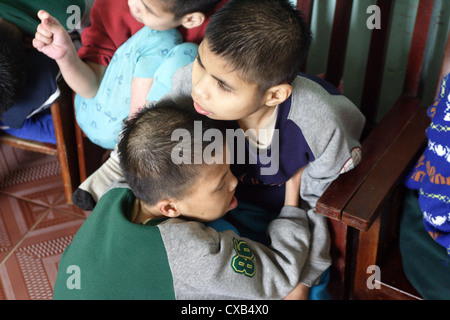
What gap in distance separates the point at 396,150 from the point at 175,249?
63 cm

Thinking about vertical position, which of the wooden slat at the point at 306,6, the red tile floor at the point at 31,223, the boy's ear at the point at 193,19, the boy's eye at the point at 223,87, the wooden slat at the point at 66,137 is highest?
the wooden slat at the point at 306,6

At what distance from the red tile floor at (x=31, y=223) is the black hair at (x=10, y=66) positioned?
53 cm

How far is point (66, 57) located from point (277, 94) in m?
0.67

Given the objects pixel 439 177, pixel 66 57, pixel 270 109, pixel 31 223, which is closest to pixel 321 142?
pixel 270 109

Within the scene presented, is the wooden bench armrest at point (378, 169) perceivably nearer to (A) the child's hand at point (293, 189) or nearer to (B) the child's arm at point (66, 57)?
(A) the child's hand at point (293, 189)

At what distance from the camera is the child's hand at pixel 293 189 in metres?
1.34

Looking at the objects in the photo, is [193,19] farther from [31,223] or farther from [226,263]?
[31,223]

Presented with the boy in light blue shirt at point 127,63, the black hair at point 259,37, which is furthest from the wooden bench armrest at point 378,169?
the boy in light blue shirt at point 127,63

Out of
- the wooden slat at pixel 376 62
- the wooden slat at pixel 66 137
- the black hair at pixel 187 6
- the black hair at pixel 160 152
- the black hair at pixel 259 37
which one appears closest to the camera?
the black hair at pixel 259 37

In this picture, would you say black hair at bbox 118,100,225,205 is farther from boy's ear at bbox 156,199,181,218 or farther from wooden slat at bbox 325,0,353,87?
wooden slat at bbox 325,0,353,87

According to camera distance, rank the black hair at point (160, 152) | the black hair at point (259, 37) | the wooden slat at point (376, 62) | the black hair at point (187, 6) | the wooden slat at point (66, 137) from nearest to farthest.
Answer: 1. the black hair at point (259, 37)
2. the black hair at point (160, 152)
3. the black hair at point (187, 6)
4. the wooden slat at point (376, 62)
5. the wooden slat at point (66, 137)

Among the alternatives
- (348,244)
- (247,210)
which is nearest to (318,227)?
(348,244)

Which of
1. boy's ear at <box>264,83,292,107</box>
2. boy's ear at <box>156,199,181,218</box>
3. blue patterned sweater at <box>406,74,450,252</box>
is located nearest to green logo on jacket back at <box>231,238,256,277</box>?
boy's ear at <box>156,199,181,218</box>
